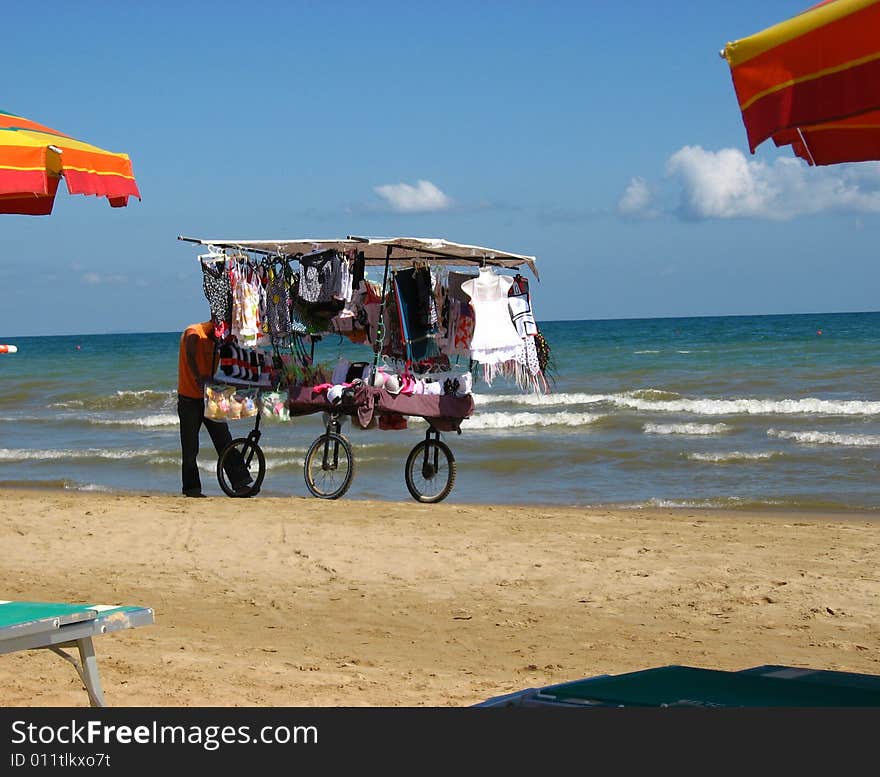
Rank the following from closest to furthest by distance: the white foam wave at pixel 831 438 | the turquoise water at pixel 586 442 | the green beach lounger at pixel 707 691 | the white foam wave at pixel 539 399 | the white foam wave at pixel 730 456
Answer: the green beach lounger at pixel 707 691, the turquoise water at pixel 586 442, the white foam wave at pixel 730 456, the white foam wave at pixel 831 438, the white foam wave at pixel 539 399

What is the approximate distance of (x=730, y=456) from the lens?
46.8 ft

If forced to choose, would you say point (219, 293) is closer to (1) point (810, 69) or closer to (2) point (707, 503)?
(2) point (707, 503)

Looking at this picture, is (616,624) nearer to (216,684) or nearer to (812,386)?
(216,684)

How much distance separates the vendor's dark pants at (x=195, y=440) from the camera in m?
11.0

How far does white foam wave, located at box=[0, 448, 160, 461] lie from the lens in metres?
16.0

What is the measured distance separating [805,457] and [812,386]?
11.2 meters

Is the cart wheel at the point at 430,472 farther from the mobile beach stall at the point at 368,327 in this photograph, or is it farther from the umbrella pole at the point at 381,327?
the umbrella pole at the point at 381,327

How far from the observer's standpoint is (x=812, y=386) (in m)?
24.8

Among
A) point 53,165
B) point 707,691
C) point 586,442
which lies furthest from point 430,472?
point 707,691

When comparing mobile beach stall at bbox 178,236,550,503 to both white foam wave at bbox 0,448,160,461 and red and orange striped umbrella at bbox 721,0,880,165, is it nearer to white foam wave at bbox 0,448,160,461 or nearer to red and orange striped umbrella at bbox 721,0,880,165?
white foam wave at bbox 0,448,160,461

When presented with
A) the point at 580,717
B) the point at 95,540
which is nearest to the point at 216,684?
the point at 580,717

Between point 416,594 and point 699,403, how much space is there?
49.9ft

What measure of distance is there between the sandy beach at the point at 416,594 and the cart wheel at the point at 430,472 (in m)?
0.34

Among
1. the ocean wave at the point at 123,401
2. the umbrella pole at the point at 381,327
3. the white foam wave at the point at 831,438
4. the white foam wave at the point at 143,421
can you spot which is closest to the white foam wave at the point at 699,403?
the white foam wave at the point at 831,438
